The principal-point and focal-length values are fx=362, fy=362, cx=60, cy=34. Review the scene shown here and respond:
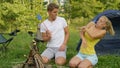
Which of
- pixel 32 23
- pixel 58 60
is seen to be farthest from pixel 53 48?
pixel 32 23

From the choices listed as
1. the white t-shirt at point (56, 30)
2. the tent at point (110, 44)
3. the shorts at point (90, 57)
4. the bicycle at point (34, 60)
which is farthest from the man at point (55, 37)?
the tent at point (110, 44)

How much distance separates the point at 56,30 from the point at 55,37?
5.3 inches

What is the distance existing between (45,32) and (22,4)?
14.7m

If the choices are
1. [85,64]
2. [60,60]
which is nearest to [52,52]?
[60,60]

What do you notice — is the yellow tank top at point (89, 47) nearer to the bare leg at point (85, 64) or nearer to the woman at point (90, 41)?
the woman at point (90, 41)

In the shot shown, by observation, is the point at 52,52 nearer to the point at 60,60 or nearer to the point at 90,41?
→ the point at 60,60

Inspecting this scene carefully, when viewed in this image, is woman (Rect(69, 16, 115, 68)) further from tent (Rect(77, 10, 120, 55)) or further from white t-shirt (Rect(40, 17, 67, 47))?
tent (Rect(77, 10, 120, 55))

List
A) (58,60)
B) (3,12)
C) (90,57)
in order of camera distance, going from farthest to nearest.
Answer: (3,12) < (58,60) < (90,57)

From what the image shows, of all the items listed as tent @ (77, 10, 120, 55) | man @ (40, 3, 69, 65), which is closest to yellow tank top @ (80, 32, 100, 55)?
man @ (40, 3, 69, 65)

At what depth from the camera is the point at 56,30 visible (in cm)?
672

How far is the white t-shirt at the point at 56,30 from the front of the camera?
6688mm

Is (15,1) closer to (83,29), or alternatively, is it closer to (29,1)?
(29,1)

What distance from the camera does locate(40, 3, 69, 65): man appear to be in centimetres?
663

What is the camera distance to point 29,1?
21766 mm
